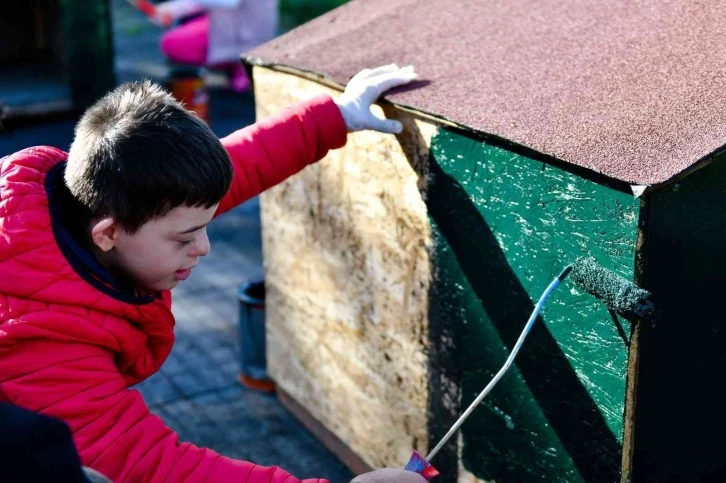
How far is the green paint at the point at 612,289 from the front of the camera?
186 centimetres

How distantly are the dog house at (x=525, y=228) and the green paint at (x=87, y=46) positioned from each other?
538cm

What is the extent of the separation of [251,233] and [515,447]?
143 inches

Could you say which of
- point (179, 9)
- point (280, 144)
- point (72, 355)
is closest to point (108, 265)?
point (72, 355)

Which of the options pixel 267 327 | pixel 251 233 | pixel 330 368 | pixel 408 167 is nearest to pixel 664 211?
pixel 408 167

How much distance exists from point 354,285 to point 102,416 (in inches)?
52.1

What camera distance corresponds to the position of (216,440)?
3.56 meters

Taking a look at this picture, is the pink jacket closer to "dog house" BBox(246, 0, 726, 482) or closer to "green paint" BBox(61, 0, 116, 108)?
"dog house" BBox(246, 0, 726, 482)

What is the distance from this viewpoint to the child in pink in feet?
28.4

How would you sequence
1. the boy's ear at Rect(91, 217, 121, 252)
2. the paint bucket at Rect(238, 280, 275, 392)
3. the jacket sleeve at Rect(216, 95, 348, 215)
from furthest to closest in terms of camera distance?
the paint bucket at Rect(238, 280, 275, 392)
the jacket sleeve at Rect(216, 95, 348, 215)
the boy's ear at Rect(91, 217, 121, 252)

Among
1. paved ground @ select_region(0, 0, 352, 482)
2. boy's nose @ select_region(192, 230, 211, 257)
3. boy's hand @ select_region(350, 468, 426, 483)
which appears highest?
boy's nose @ select_region(192, 230, 211, 257)

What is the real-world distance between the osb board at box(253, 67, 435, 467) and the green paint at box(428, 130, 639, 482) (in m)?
0.17

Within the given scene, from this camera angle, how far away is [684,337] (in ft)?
6.81

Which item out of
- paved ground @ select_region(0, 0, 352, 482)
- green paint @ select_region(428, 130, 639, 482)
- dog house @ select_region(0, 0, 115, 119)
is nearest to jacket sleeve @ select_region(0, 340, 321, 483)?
green paint @ select_region(428, 130, 639, 482)

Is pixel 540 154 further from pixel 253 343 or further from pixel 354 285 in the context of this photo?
pixel 253 343
